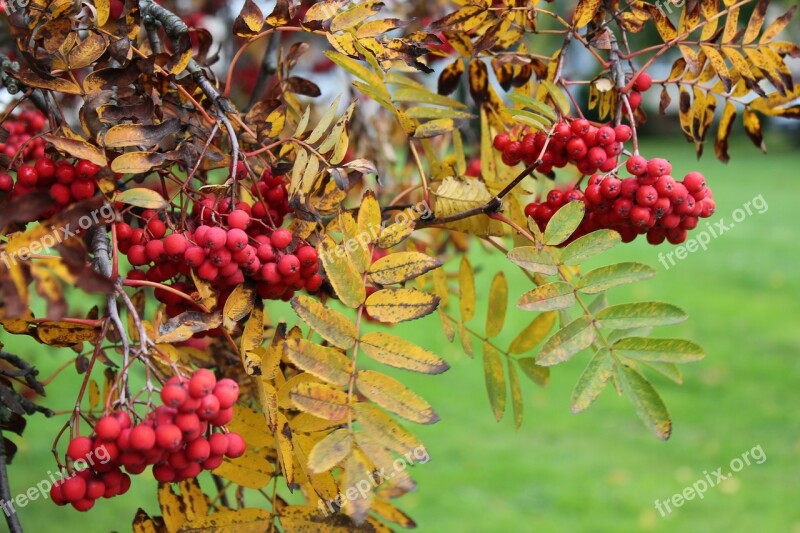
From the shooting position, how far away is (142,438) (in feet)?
2.61

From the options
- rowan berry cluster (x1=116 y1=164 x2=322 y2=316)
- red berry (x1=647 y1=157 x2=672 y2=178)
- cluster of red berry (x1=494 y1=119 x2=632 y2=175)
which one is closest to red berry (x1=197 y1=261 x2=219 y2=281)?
rowan berry cluster (x1=116 y1=164 x2=322 y2=316)

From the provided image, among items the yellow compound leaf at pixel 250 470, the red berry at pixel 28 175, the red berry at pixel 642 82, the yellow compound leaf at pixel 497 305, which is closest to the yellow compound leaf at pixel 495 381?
the yellow compound leaf at pixel 497 305

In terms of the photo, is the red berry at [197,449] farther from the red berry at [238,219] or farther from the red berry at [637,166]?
the red berry at [637,166]

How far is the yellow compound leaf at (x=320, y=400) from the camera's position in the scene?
35.0 inches

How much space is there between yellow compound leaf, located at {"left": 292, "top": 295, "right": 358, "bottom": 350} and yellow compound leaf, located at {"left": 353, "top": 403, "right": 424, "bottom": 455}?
0.09 meters

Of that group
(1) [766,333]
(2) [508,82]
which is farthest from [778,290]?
(2) [508,82]

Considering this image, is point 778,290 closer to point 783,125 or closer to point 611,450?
point 611,450

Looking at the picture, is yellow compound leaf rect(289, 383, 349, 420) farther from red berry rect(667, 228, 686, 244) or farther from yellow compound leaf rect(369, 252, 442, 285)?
red berry rect(667, 228, 686, 244)

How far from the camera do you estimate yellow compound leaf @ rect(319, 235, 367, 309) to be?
100cm

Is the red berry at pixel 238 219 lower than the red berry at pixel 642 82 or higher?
higher

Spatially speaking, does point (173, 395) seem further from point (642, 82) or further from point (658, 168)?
point (642, 82)

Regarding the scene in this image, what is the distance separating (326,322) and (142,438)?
10.4 inches

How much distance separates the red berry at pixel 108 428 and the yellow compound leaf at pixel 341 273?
309 mm

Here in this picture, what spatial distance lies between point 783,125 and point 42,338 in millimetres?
19924
